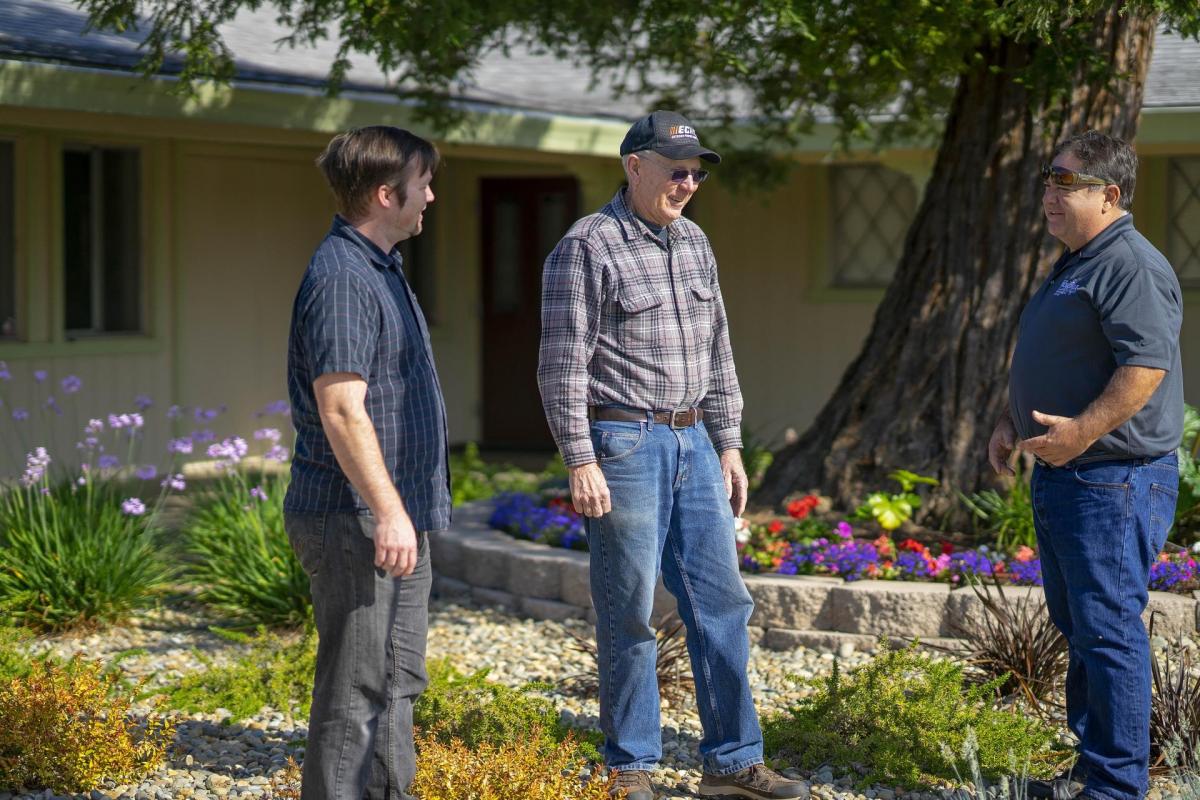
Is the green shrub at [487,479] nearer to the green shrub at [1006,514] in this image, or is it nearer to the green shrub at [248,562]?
the green shrub at [248,562]

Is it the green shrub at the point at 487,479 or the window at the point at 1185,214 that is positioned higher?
the window at the point at 1185,214

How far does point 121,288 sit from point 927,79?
19.4 feet

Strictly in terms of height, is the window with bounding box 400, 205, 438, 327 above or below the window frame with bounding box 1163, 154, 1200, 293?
below

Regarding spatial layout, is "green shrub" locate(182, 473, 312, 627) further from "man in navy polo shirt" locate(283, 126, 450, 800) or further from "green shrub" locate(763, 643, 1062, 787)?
"man in navy polo shirt" locate(283, 126, 450, 800)

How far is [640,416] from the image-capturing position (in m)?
4.04

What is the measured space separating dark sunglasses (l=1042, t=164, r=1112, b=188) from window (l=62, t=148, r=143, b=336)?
7651 millimetres

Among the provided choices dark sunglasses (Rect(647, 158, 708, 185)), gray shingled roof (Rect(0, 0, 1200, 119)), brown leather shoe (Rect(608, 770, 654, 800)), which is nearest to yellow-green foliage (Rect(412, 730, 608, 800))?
brown leather shoe (Rect(608, 770, 654, 800))

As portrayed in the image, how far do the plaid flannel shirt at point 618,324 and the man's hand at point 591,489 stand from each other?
0.03m

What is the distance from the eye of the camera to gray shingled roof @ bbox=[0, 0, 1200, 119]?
834 cm

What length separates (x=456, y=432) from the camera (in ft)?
43.5

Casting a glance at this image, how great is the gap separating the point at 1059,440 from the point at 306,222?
8690 mm

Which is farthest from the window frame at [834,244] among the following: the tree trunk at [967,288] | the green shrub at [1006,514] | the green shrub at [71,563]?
the green shrub at [71,563]

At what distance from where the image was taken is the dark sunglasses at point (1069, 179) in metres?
3.94

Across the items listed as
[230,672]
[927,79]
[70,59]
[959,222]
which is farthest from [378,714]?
[70,59]
